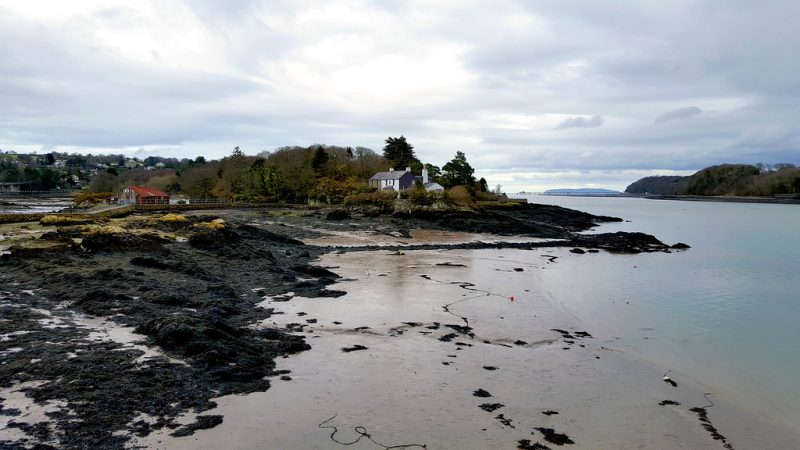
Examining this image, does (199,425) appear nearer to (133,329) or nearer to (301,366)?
(301,366)

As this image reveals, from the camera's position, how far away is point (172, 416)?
7.00 meters

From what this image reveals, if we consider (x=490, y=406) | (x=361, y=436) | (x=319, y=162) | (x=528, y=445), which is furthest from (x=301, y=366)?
(x=319, y=162)

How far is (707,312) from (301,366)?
1383cm

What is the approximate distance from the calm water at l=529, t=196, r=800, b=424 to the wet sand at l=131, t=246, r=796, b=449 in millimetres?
1049

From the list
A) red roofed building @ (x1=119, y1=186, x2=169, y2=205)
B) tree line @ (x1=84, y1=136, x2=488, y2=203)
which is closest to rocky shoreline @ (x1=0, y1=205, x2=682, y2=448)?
red roofed building @ (x1=119, y1=186, x2=169, y2=205)

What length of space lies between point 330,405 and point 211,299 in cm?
740

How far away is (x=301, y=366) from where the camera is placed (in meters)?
9.46

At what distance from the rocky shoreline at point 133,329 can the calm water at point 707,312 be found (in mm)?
8773

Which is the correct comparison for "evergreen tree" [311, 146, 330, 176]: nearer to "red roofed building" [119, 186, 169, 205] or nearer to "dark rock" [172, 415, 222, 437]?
"red roofed building" [119, 186, 169, 205]

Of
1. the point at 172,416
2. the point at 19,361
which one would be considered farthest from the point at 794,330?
the point at 19,361

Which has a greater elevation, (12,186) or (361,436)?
(12,186)

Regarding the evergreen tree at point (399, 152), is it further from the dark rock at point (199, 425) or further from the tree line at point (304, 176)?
the dark rock at point (199, 425)

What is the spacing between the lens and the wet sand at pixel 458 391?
693 centimetres

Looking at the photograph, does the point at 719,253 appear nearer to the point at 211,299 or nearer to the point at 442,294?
the point at 442,294
